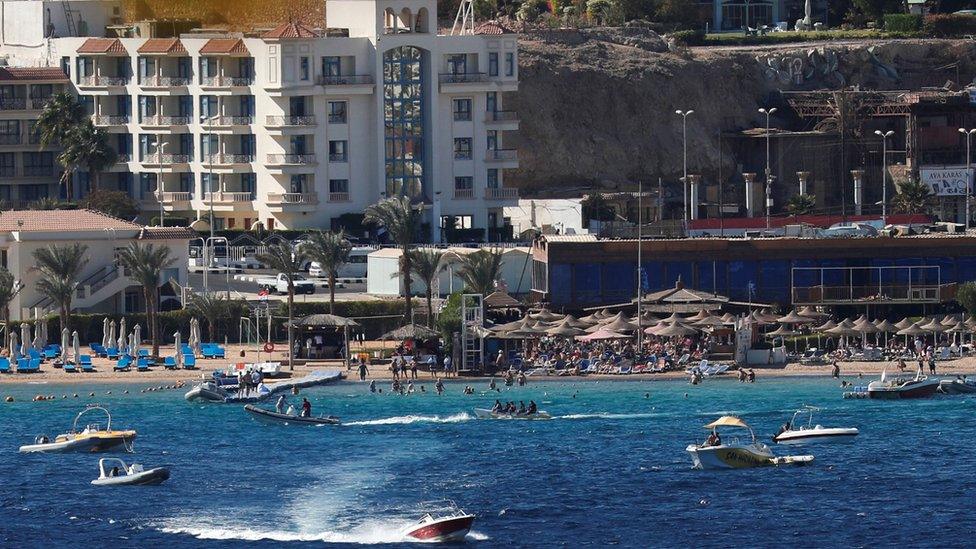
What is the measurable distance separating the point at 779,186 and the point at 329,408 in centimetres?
7627

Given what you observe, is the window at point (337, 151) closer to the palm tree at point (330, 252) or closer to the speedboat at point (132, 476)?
the palm tree at point (330, 252)

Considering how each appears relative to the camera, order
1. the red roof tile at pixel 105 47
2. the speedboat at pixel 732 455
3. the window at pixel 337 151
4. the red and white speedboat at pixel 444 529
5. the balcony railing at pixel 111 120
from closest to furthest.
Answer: the red and white speedboat at pixel 444 529
the speedboat at pixel 732 455
the window at pixel 337 151
the red roof tile at pixel 105 47
the balcony railing at pixel 111 120

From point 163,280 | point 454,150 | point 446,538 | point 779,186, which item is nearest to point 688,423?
point 446,538

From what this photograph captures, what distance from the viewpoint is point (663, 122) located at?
200 meters

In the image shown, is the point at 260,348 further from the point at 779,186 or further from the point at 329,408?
the point at 779,186

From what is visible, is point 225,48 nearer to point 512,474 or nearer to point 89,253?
point 89,253

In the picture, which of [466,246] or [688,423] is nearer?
[688,423]

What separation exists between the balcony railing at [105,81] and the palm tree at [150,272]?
3265cm

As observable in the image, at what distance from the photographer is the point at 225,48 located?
170 metres

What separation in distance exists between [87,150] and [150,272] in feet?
104

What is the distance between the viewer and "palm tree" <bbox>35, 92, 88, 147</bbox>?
558 ft

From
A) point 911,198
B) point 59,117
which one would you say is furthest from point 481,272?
point 911,198

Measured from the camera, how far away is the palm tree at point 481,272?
139500 mm

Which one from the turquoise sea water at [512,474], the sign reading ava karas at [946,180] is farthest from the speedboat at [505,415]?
the sign reading ava karas at [946,180]
